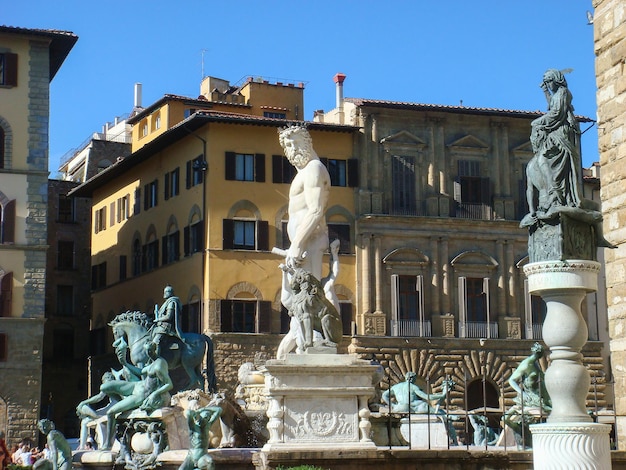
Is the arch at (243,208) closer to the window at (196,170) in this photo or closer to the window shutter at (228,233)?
the window shutter at (228,233)

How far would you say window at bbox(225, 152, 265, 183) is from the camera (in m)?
46.8

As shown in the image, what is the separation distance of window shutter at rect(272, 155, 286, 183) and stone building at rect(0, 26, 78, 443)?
8.47 metres

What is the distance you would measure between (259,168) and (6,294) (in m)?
10.5

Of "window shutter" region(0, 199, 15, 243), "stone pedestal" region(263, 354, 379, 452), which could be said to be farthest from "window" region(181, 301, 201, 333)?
"stone pedestal" region(263, 354, 379, 452)

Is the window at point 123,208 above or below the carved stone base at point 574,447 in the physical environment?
above

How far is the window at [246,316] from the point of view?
45.3 m

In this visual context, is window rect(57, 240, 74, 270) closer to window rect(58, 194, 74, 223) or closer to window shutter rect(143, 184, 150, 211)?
window rect(58, 194, 74, 223)

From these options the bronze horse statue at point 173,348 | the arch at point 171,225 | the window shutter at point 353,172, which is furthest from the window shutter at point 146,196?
the bronze horse statue at point 173,348

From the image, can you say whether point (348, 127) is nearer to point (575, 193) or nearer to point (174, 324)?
point (174, 324)

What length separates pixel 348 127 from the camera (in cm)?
4759

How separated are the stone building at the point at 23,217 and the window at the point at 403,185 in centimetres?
1316

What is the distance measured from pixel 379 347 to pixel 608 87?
30851 millimetres

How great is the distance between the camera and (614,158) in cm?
1535

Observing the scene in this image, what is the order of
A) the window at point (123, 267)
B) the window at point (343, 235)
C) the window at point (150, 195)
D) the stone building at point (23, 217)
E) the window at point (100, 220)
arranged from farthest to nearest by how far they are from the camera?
the window at point (100, 220) → the window at point (123, 267) → the window at point (150, 195) → the window at point (343, 235) → the stone building at point (23, 217)
